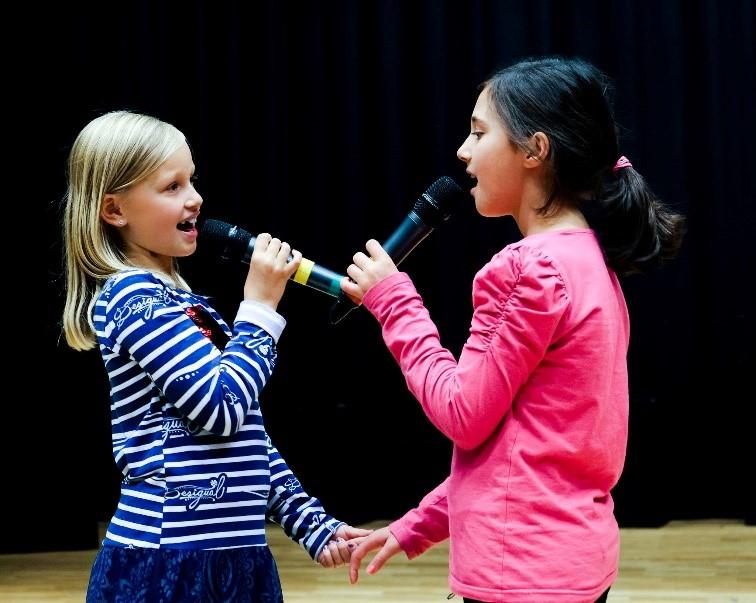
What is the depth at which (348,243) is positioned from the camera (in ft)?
12.7

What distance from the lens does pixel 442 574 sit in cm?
296

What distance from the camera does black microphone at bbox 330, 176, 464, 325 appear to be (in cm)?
127

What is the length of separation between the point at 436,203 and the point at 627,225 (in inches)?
9.9

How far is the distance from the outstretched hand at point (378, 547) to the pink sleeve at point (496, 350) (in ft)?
0.64

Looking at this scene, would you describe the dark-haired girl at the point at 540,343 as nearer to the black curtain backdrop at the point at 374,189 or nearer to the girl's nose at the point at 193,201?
the girl's nose at the point at 193,201

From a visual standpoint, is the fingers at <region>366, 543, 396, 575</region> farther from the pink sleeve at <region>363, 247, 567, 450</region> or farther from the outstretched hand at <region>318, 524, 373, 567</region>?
the pink sleeve at <region>363, 247, 567, 450</region>

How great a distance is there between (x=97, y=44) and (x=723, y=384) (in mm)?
2552

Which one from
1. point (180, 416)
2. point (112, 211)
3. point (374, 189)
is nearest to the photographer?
point (180, 416)

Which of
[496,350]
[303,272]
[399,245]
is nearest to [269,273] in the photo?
[303,272]

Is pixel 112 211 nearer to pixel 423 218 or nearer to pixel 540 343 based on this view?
pixel 423 218

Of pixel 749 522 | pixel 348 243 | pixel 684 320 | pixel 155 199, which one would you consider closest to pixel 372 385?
pixel 348 243

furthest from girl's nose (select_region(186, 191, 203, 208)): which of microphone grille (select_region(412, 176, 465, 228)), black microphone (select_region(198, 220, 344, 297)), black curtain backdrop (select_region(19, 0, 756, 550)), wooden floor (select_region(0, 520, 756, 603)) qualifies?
black curtain backdrop (select_region(19, 0, 756, 550))

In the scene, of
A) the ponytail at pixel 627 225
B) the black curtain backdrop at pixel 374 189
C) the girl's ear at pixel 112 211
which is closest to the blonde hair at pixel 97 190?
the girl's ear at pixel 112 211

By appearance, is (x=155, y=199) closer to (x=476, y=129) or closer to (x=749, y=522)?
(x=476, y=129)
